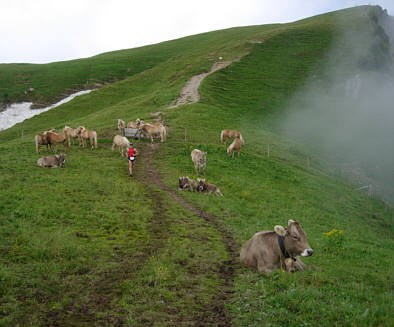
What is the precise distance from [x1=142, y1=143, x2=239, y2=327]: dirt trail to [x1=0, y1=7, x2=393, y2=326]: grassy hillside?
0.17 feet

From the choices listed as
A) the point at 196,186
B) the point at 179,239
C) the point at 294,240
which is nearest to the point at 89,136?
the point at 196,186

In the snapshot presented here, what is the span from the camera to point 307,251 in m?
8.48

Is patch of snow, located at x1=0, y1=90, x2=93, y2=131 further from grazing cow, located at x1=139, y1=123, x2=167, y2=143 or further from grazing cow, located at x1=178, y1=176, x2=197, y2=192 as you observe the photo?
grazing cow, located at x1=178, y1=176, x2=197, y2=192

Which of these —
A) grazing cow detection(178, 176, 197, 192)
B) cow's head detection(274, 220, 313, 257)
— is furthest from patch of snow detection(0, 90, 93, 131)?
cow's head detection(274, 220, 313, 257)

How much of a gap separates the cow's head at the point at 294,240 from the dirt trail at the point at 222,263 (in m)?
1.93

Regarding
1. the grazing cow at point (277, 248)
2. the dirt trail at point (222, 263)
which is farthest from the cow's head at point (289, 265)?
the dirt trail at point (222, 263)

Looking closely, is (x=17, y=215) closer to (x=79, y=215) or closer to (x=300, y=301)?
(x=79, y=215)

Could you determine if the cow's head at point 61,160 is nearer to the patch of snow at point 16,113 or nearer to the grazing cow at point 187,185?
the grazing cow at point 187,185

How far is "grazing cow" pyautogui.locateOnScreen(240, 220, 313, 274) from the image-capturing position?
352 inches

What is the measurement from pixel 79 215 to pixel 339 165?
37.7 meters

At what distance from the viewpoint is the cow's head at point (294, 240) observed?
885 centimetres

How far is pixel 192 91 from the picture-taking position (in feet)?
192

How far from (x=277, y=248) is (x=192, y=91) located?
2049 inches

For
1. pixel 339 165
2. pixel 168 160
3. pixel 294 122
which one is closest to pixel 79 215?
pixel 168 160
